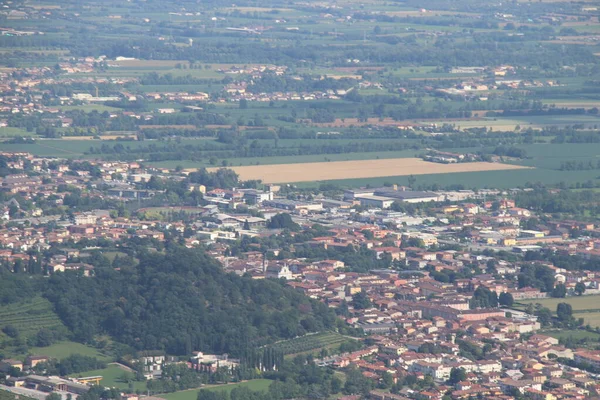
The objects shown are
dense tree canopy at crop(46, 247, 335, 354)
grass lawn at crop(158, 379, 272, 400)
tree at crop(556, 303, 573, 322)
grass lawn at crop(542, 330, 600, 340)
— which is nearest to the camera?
grass lawn at crop(158, 379, 272, 400)

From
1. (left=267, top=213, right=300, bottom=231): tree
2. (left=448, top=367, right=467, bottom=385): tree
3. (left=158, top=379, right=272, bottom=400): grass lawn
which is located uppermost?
(left=448, top=367, right=467, bottom=385): tree

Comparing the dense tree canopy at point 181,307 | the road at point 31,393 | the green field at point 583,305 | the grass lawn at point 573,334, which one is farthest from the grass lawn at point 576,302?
the road at point 31,393

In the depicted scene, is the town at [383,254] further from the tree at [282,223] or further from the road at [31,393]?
the road at [31,393]

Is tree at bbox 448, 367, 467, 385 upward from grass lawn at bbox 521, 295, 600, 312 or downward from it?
upward

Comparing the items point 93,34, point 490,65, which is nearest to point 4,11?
point 93,34

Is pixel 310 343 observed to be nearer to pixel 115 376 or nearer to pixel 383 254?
pixel 115 376

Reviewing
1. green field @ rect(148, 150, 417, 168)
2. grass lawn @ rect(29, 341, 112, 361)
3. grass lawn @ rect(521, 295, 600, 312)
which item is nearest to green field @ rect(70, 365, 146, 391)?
grass lawn @ rect(29, 341, 112, 361)

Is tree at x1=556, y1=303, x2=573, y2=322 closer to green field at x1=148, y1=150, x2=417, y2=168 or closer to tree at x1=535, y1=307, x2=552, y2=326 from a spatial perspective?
tree at x1=535, y1=307, x2=552, y2=326
